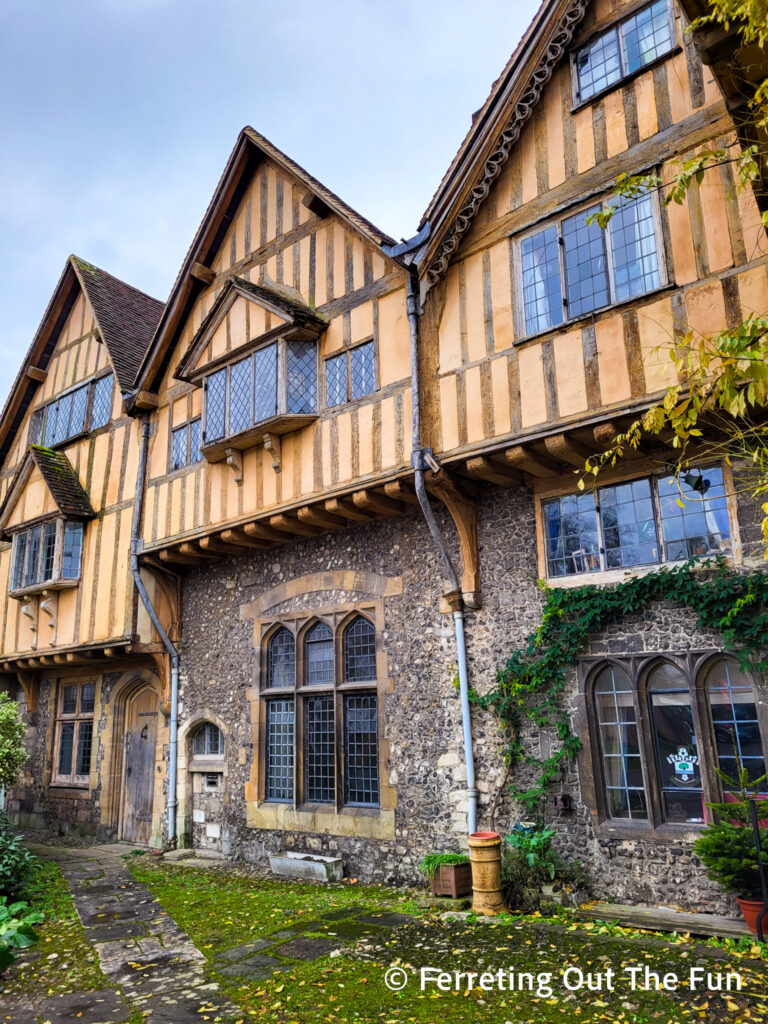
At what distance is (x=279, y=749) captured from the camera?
10375 mm

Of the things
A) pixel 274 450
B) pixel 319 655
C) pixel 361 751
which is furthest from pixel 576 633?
pixel 274 450

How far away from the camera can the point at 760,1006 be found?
4422 mm

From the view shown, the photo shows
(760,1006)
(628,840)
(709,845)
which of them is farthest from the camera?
(628,840)

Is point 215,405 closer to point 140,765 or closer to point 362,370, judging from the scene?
point 362,370

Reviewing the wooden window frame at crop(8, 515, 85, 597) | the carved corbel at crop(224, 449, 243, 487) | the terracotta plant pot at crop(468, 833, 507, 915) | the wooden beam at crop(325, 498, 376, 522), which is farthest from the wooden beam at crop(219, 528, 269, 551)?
the terracotta plant pot at crop(468, 833, 507, 915)

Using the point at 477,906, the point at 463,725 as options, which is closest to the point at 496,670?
the point at 463,725

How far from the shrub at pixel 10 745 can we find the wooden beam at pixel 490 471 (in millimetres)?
8043

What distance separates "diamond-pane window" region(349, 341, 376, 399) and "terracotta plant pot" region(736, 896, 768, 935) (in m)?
6.43

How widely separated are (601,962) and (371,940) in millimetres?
1929

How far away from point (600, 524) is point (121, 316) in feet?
38.2

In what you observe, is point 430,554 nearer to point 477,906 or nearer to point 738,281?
point 477,906

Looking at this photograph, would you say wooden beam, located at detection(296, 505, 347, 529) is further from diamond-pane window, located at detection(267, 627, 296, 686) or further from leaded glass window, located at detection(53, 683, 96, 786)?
leaded glass window, located at detection(53, 683, 96, 786)

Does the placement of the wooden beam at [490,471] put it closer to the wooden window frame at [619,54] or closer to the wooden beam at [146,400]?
the wooden window frame at [619,54]

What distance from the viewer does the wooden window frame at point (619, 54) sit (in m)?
7.14
